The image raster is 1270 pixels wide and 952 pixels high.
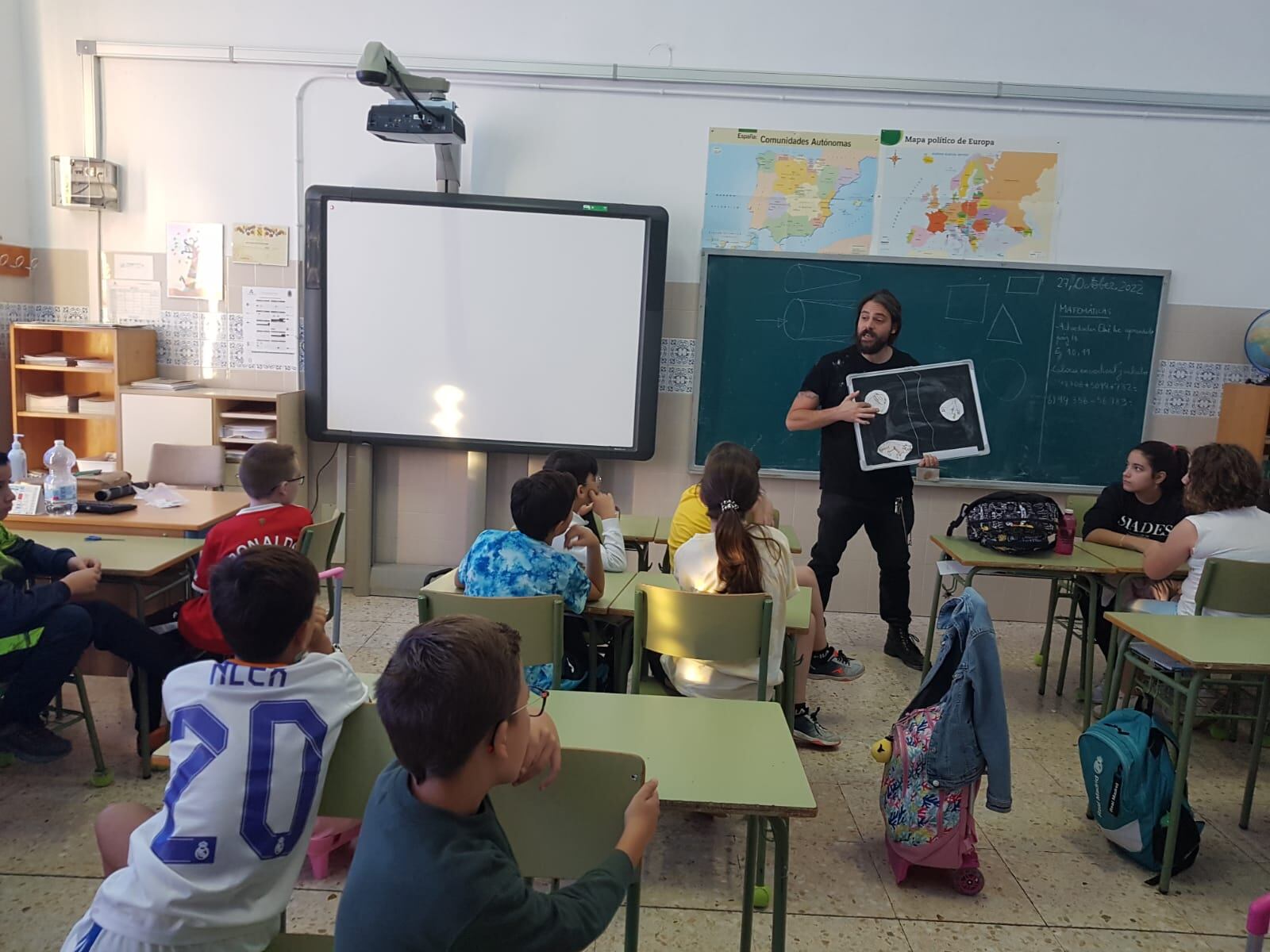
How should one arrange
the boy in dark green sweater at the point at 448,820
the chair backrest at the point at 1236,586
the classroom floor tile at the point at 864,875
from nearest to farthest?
the boy in dark green sweater at the point at 448,820, the classroom floor tile at the point at 864,875, the chair backrest at the point at 1236,586

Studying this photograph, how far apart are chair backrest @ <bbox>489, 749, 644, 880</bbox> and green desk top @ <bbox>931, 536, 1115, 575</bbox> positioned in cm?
252

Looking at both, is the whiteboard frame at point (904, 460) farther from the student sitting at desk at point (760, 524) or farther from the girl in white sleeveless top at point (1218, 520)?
the girl in white sleeveless top at point (1218, 520)

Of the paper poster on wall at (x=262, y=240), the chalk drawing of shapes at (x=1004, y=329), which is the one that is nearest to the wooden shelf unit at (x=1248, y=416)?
the chalk drawing of shapes at (x=1004, y=329)

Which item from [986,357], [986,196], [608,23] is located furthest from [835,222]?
[608,23]

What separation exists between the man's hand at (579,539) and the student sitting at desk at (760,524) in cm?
41

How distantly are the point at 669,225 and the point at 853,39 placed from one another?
4.54 feet

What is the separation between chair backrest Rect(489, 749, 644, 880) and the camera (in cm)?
140

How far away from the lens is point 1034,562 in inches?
139

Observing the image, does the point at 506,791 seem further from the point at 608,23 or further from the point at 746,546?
the point at 608,23

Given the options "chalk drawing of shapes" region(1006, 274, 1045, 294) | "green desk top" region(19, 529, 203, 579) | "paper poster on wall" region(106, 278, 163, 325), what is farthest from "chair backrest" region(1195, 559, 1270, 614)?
"paper poster on wall" region(106, 278, 163, 325)

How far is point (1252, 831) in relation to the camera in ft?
9.24

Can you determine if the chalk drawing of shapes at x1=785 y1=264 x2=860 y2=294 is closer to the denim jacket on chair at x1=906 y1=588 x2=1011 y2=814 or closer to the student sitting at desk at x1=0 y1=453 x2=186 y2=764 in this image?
the denim jacket on chair at x1=906 y1=588 x2=1011 y2=814

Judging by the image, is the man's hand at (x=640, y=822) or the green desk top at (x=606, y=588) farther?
the green desk top at (x=606, y=588)

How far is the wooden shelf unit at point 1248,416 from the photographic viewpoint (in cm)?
459
